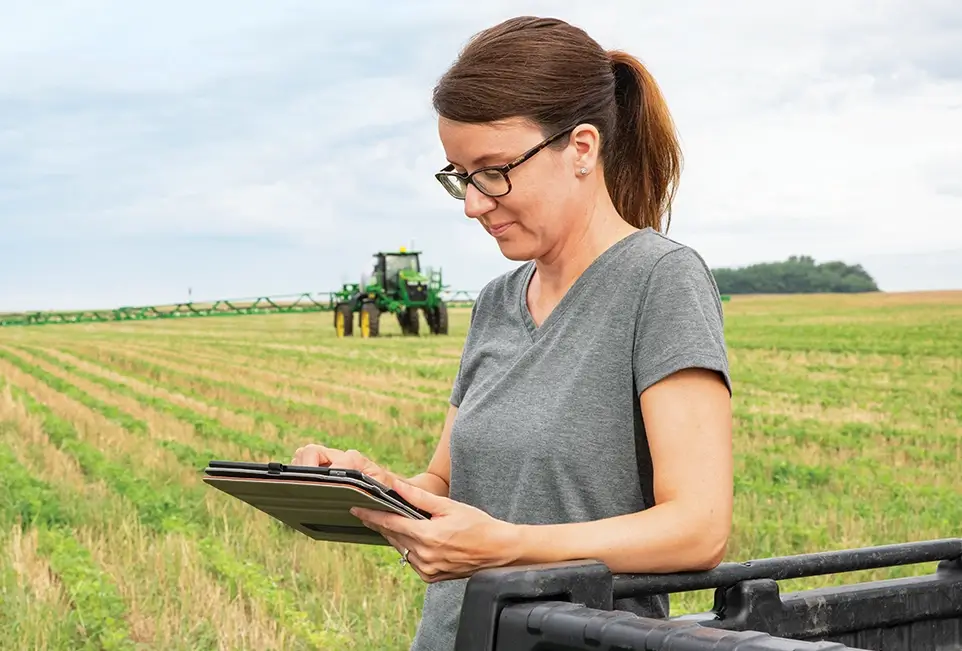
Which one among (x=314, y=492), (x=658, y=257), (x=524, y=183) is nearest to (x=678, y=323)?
(x=658, y=257)

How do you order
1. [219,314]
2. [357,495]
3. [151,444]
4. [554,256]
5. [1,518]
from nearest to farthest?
[357,495], [554,256], [1,518], [151,444], [219,314]

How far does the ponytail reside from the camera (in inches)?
88.7

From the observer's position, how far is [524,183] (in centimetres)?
206

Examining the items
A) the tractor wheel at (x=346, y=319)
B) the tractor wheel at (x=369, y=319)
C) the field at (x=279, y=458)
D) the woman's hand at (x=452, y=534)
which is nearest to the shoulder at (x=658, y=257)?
the woman's hand at (x=452, y=534)

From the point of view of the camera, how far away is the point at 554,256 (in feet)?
7.09

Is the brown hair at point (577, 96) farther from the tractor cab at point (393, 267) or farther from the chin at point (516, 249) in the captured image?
the tractor cab at point (393, 267)

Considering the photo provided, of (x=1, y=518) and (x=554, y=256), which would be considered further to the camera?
(x=1, y=518)

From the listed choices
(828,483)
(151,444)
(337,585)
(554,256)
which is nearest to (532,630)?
(554,256)

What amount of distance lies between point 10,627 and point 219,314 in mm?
47085

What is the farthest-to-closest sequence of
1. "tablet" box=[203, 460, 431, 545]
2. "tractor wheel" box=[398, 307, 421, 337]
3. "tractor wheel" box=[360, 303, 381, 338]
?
1. "tractor wheel" box=[398, 307, 421, 337]
2. "tractor wheel" box=[360, 303, 381, 338]
3. "tablet" box=[203, 460, 431, 545]

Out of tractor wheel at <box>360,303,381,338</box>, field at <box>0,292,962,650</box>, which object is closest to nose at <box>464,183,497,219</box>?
field at <box>0,292,962,650</box>

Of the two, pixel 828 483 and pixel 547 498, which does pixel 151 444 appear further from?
pixel 547 498

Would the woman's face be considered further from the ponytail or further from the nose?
the ponytail

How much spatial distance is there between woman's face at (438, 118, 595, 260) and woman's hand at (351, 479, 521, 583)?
51cm
